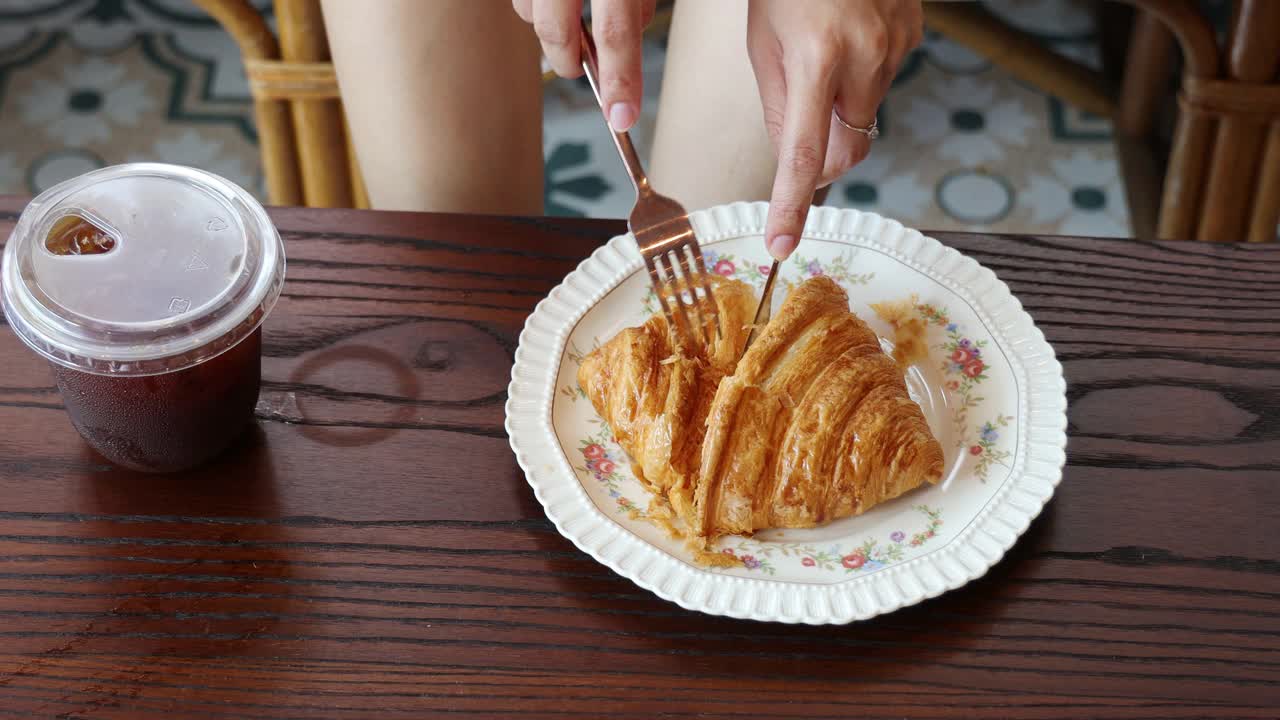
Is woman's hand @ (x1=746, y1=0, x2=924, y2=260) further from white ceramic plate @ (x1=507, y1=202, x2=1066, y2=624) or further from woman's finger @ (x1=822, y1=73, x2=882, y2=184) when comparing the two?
white ceramic plate @ (x1=507, y1=202, x2=1066, y2=624)

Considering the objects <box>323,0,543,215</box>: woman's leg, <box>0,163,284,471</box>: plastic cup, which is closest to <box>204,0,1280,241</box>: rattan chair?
<box>323,0,543,215</box>: woman's leg

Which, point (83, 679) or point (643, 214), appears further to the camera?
point (643, 214)

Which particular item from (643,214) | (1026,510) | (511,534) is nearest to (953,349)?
(1026,510)

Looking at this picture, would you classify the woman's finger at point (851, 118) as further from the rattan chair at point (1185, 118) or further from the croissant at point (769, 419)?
the rattan chair at point (1185, 118)

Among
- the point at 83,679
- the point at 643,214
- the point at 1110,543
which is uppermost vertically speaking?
the point at 643,214

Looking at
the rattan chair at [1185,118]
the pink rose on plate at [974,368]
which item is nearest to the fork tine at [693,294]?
the pink rose on plate at [974,368]

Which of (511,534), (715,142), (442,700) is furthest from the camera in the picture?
(715,142)

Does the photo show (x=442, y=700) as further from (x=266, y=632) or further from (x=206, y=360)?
(x=206, y=360)
